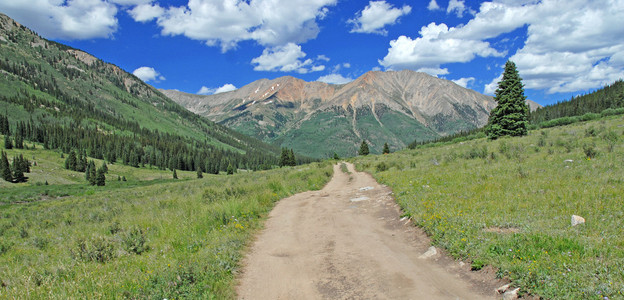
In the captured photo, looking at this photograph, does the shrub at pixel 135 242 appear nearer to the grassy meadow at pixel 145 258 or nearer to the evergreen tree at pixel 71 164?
the grassy meadow at pixel 145 258

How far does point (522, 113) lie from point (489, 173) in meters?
36.7

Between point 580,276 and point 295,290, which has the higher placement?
point 580,276

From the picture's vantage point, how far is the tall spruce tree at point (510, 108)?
1670 inches

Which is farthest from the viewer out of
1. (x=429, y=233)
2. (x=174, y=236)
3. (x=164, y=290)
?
(x=174, y=236)

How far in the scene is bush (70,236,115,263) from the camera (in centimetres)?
854

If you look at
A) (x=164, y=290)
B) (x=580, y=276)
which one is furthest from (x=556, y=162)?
(x=164, y=290)

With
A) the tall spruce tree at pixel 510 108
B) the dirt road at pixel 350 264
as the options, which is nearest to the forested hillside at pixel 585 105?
the tall spruce tree at pixel 510 108

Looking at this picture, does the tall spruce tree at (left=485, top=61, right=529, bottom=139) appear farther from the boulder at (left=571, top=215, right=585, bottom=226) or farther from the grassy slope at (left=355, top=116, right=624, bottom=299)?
the boulder at (left=571, top=215, right=585, bottom=226)

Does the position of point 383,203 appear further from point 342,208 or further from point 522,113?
point 522,113

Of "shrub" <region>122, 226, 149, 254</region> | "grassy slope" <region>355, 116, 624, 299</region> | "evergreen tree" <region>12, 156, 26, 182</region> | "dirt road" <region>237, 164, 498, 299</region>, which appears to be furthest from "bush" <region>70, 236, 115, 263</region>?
"evergreen tree" <region>12, 156, 26, 182</region>

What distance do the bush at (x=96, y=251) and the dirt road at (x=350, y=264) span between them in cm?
427

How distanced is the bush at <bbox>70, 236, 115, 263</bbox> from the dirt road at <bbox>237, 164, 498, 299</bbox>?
14.0ft

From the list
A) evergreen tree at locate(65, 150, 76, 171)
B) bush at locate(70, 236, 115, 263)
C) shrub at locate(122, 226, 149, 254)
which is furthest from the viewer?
evergreen tree at locate(65, 150, 76, 171)

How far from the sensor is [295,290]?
247 inches
